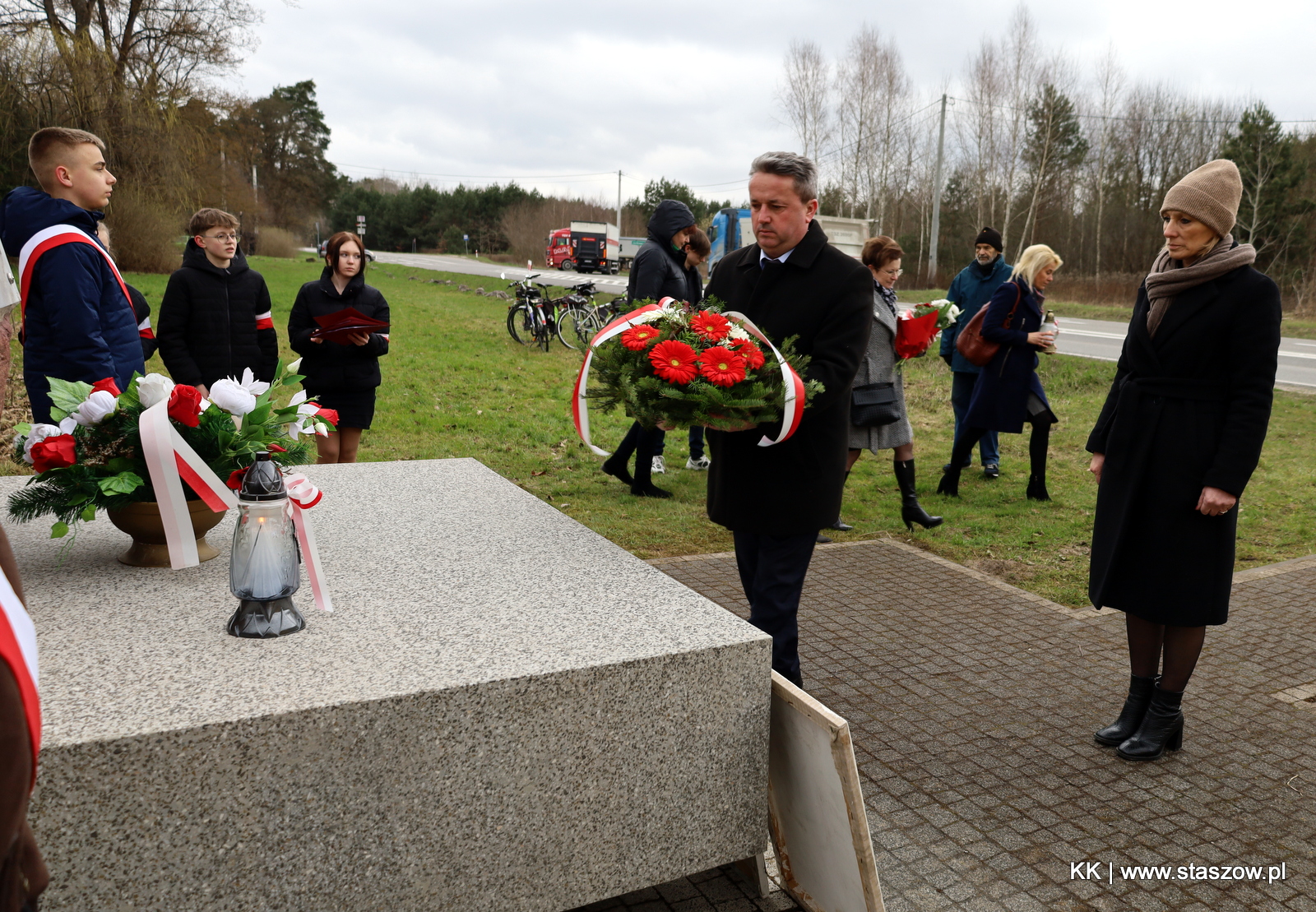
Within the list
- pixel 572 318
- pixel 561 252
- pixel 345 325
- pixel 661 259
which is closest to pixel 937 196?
pixel 572 318

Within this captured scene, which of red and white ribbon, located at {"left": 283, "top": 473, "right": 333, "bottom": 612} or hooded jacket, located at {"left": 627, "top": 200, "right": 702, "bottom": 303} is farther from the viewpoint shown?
hooded jacket, located at {"left": 627, "top": 200, "right": 702, "bottom": 303}

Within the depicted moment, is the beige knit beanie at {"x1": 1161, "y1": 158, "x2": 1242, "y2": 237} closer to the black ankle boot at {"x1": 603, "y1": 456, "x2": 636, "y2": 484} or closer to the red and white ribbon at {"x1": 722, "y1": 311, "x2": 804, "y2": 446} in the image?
the red and white ribbon at {"x1": 722, "y1": 311, "x2": 804, "y2": 446}

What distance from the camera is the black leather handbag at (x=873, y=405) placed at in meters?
6.27

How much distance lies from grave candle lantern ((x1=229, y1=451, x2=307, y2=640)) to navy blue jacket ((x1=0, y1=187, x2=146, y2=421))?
7.08 ft

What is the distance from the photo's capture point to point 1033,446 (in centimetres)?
764

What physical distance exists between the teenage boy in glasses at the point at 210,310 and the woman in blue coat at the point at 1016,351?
16.0 feet

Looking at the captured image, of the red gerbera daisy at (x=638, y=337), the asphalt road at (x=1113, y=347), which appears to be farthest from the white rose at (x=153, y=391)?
the asphalt road at (x=1113, y=347)

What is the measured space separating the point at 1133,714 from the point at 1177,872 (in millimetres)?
869

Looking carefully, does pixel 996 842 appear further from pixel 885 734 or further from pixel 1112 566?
pixel 1112 566

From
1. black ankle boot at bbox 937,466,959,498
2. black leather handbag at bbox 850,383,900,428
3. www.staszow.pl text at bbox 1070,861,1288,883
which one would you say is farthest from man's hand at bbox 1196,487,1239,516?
black ankle boot at bbox 937,466,959,498

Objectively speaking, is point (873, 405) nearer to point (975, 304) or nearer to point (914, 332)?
point (914, 332)

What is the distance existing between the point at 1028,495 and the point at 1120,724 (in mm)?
4292

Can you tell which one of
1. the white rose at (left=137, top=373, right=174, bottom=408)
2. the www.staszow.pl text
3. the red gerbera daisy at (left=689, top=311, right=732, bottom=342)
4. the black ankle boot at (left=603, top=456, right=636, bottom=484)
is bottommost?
the www.staszow.pl text

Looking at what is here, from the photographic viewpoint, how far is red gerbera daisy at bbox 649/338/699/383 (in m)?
2.74
